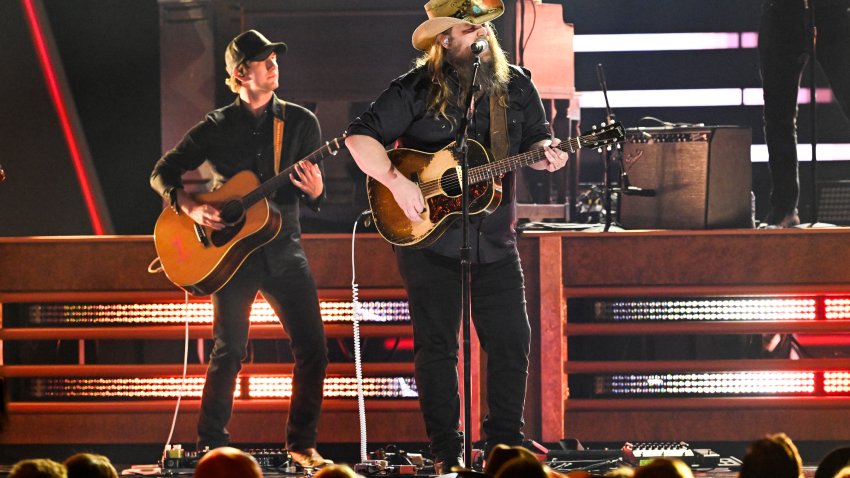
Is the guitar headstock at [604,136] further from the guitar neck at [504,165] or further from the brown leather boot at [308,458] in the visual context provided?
the brown leather boot at [308,458]

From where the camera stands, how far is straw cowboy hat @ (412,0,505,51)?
5.04 m

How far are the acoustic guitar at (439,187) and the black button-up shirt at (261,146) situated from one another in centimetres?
80

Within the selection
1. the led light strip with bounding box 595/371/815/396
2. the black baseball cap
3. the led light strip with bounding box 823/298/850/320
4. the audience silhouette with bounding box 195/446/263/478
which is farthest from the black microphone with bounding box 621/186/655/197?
the audience silhouette with bounding box 195/446/263/478

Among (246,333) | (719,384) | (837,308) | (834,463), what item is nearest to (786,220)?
(837,308)

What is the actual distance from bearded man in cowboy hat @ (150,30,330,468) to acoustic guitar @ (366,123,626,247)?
2.49 ft

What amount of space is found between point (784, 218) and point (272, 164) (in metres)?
3.03

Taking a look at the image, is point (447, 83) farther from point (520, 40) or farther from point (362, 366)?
point (520, 40)

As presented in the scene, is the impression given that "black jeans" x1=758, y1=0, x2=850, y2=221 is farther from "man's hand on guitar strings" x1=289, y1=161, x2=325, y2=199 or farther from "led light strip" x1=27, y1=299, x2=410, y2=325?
"man's hand on guitar strings" x1=289, y1=161, x2=325, y2=199

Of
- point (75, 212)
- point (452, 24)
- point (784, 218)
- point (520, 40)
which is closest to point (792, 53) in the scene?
point (784, 218)

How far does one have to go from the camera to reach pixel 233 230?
5805mm

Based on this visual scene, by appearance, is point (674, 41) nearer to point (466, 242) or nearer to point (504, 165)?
point (504, 165)

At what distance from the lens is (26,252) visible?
6.54 metres

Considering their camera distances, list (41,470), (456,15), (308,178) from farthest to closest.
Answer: (308,178), (456,15), (41,470)

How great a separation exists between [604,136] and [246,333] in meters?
2.17
